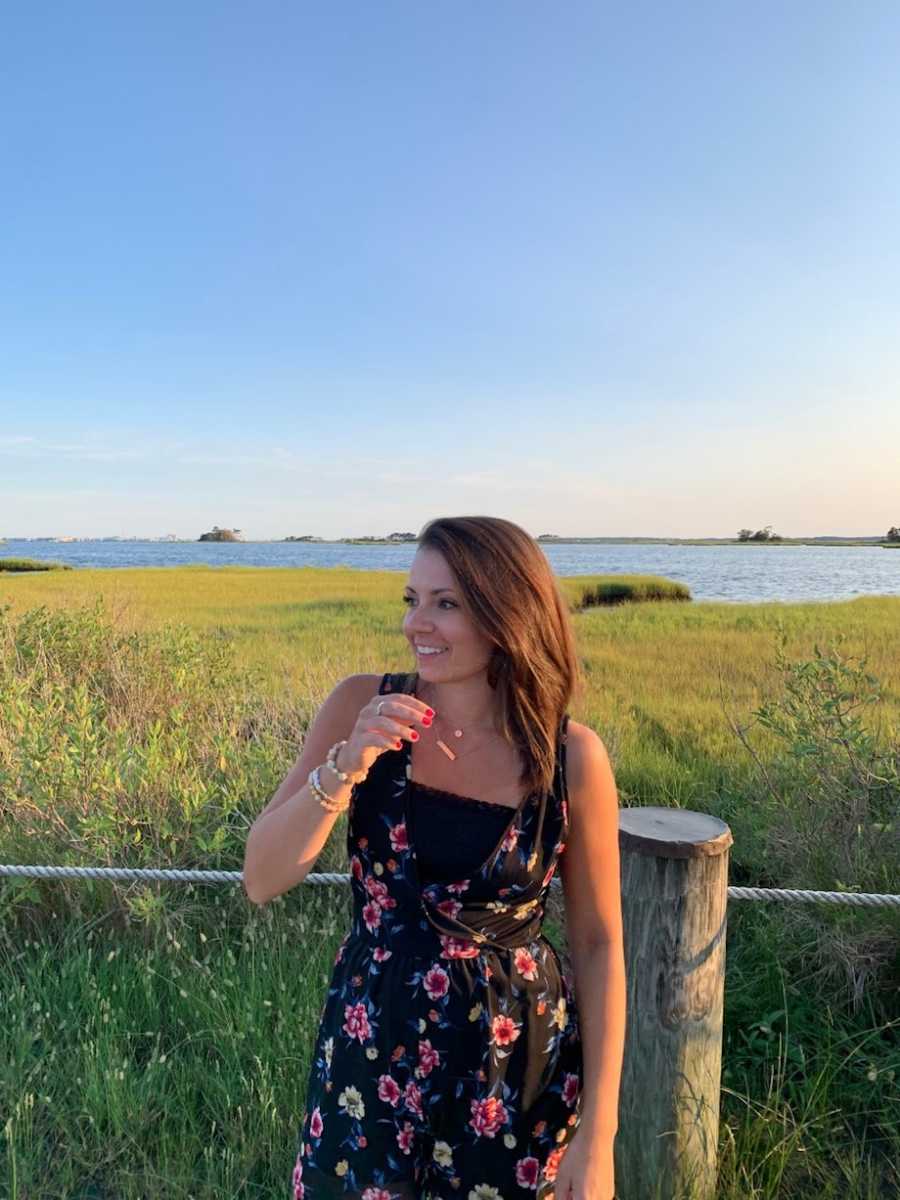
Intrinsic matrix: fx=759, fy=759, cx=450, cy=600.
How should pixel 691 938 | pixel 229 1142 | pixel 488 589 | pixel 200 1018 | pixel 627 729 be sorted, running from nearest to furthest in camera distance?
1. pixel 488 589
2. pixel 691 938
3. pixel 229 1142
4. pixel 200 1018
5. pixel 627 729

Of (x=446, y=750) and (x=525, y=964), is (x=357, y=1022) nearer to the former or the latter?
(x=525, y=964)

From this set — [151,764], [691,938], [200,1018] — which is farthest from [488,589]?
[151,764]

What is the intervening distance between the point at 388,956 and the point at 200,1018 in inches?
68.7

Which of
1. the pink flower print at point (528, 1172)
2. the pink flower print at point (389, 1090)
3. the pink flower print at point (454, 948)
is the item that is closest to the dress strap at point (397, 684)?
the pink flower print at point (454, 948)

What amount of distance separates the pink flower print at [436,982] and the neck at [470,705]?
445mm

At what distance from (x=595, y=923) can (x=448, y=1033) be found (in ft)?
1.11

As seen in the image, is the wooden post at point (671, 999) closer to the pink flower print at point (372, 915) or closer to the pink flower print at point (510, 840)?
the pink flower print at point (510, 840)

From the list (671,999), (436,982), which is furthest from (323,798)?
(671,999)

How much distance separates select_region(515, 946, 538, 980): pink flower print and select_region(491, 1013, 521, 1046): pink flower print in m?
0.08

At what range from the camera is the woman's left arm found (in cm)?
142

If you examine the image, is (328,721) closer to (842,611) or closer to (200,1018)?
(200,1018)

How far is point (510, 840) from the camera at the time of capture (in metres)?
1.40

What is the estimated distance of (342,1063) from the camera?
4.74 feet

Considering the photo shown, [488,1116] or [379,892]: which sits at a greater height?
[379,892]
